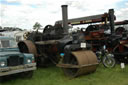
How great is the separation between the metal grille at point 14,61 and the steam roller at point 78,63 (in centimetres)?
136

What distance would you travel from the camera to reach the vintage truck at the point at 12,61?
5038 mm

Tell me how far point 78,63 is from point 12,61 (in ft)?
6.46

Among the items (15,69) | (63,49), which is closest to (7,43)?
(15,69)

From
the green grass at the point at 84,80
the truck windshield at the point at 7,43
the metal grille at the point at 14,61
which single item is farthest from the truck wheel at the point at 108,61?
the truck windshield at the point at 7,43

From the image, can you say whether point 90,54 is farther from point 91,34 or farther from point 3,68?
point 91,34

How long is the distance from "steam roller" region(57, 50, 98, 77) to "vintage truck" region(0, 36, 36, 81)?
1101mm

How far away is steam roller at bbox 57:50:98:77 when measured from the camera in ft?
18.0

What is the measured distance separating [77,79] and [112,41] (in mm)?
3973

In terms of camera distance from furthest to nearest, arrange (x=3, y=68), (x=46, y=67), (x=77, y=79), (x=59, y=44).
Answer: (x=46, y=67) → (x=59, y=44) → (x=77, y=79) → (x=3, y=68)

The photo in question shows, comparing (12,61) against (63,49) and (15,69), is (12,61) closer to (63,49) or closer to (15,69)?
(15,69)

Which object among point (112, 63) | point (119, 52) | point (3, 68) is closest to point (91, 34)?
point (119, 52)

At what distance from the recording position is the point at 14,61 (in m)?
5.34

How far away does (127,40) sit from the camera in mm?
8281

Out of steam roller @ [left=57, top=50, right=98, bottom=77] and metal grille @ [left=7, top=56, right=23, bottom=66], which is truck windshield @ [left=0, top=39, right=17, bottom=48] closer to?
metal grille @ [left=7, top=56, right=23, bottom=66]
